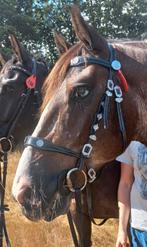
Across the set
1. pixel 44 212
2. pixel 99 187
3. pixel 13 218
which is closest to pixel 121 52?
pixel 44 212

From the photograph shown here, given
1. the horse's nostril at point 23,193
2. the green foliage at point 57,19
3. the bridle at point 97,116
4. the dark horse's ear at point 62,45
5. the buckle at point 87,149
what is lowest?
the green foliage at point 57,19

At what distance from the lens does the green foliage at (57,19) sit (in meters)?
24.4

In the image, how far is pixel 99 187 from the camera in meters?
3.57

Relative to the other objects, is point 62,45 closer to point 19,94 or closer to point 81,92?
point 81,92

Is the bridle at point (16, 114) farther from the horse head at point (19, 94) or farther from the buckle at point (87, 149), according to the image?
the buckle at point (87, 149)

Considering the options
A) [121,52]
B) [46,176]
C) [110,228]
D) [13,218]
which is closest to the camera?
[46,176]

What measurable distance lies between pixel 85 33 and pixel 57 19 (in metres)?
26.2

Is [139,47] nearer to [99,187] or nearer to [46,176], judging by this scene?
[46,176]

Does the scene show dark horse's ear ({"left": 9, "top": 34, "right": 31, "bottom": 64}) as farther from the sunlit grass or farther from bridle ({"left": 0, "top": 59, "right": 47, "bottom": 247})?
the sunlit grass

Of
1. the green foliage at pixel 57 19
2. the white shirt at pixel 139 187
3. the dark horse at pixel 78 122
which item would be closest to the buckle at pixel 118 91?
the dark horse at pixel 78 122

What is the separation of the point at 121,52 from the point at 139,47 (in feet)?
0.39

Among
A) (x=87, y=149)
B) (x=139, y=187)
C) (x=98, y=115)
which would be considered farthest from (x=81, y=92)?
(x=139, y=187)

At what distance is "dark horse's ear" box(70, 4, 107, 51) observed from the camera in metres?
2.09

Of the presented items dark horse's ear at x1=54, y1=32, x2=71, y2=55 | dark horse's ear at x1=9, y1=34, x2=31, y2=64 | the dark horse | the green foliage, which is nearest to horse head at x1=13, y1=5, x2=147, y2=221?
the dark horse
